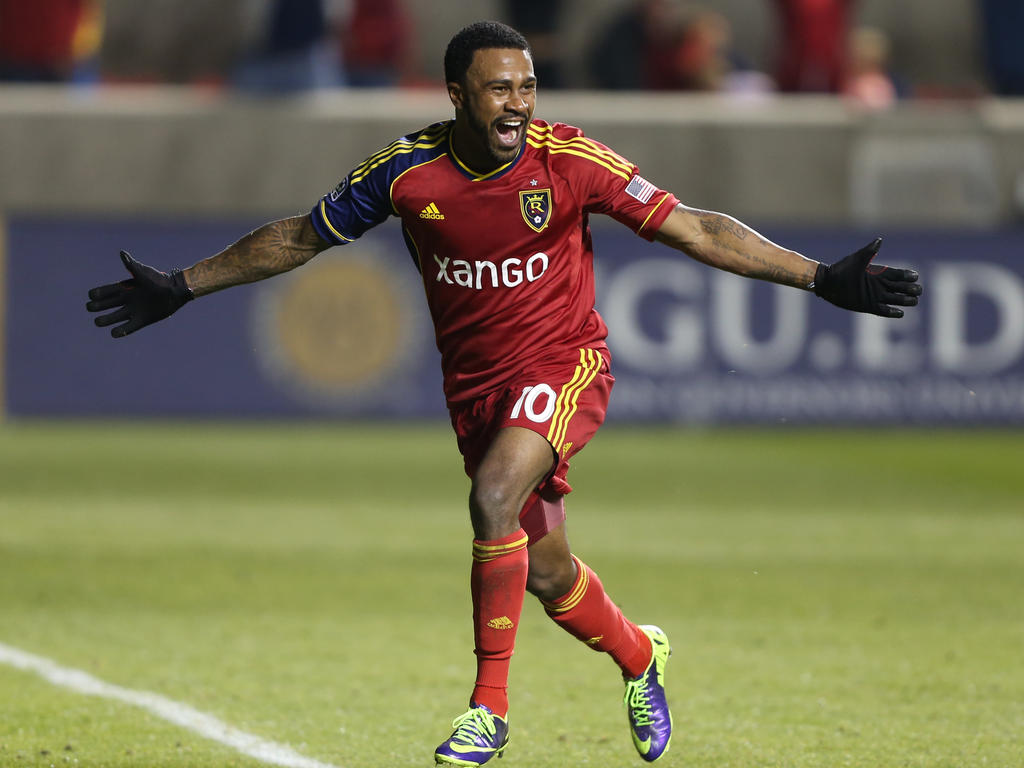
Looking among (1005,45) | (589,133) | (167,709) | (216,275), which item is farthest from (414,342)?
(216,275)

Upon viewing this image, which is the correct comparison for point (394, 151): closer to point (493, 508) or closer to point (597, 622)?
point (493, 508)

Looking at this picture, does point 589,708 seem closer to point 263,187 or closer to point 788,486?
point 788,486

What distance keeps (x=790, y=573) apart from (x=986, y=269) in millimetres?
7187

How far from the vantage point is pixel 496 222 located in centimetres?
479

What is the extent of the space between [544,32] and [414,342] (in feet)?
13.3

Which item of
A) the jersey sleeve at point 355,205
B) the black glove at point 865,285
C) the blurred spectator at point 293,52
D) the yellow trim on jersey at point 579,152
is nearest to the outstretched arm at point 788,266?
the black glove at point 865,285

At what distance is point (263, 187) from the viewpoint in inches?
595

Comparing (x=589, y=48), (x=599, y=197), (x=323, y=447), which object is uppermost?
(x=589, y=48)

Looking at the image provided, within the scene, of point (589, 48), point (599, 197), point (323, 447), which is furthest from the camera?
point (589, 48)

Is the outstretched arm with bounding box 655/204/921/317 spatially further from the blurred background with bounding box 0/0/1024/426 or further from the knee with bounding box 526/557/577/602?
the blurred background with bounding box 0/0/1024/426

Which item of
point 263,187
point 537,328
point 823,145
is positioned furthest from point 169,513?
point 823,145

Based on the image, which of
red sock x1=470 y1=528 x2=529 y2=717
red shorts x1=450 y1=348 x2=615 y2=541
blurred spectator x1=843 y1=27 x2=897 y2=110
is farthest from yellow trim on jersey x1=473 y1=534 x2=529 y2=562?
blurred spectator x1=843 y1=27 x2=897 y2=110

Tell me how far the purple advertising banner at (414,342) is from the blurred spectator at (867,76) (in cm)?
225

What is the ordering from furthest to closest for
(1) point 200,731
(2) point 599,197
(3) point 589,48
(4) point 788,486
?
1. (3) point 589,48
2. (4) point 788,486
3. (1) point 200,731
4. (2) point 599,197
